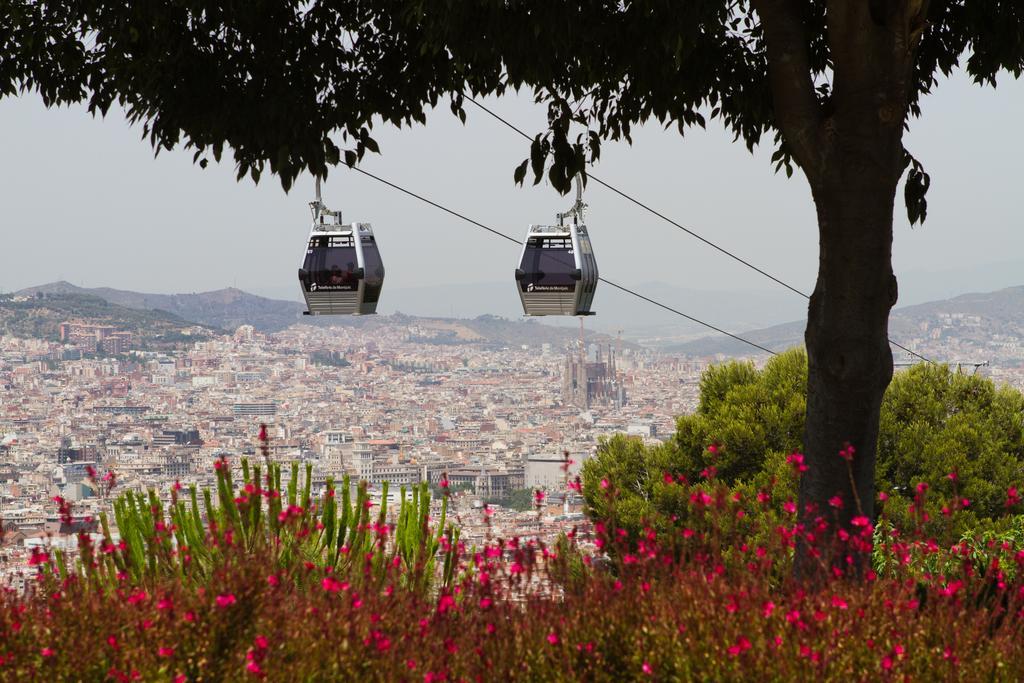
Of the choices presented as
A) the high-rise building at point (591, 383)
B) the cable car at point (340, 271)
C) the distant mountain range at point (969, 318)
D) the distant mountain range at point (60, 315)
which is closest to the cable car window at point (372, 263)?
the cable car at point (340, 271)

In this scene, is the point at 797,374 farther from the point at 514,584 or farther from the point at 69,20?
the point at 514,584

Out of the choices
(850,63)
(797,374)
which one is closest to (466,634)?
(850,63)

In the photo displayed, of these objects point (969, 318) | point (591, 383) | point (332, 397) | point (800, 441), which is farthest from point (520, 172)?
point (969, 318)

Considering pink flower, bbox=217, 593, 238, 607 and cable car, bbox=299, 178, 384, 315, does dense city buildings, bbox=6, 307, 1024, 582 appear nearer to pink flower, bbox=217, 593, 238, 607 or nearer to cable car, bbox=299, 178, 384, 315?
cable car, bbox=299, 178, 384, 315

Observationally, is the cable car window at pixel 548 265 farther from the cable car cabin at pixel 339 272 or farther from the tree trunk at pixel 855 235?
the tree trunk at pixel 855 235

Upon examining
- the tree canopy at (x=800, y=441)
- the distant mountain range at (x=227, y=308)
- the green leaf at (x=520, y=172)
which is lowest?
the tree canopy at (x=800, y=441)

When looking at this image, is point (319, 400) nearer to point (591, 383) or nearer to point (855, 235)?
point (591, 383)
